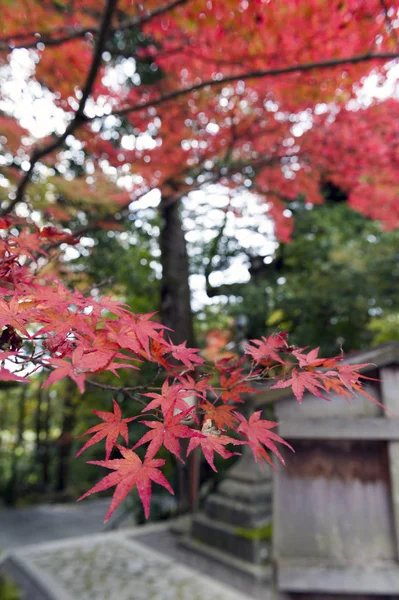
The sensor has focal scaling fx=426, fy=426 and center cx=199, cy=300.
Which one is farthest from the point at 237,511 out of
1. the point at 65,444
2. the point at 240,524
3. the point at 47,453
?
the point at 47,453

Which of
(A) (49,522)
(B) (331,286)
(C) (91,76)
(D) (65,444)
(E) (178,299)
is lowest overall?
(A) (49,522)

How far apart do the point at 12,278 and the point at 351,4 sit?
5.42 meters

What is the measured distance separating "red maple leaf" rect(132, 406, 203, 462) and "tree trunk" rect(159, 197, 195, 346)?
6.21 metres

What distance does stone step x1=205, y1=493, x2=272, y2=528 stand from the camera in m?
6.51

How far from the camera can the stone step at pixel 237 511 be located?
21.4 feet

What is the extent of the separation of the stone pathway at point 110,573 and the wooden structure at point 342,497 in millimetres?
2806

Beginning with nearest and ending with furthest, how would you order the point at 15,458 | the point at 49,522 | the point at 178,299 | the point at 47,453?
the point at 178,299
the point at 49,522
the point at 15,458
the point at 47,453

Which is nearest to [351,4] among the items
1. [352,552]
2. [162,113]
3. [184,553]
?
[162,113]

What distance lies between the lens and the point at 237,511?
264 inches

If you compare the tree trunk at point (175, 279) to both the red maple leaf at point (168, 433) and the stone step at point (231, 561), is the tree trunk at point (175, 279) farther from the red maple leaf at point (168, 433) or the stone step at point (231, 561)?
the red maple leaf at point (168, 433)

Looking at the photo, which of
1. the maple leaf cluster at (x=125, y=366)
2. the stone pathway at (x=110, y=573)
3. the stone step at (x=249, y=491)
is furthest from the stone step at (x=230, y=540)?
the maple leaf cluster at (x=125, y=366)

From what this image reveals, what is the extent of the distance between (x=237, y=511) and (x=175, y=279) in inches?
166

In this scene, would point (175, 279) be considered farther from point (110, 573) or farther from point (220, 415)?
point (220, 415)

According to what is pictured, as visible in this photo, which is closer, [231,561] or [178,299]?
[231,561]
